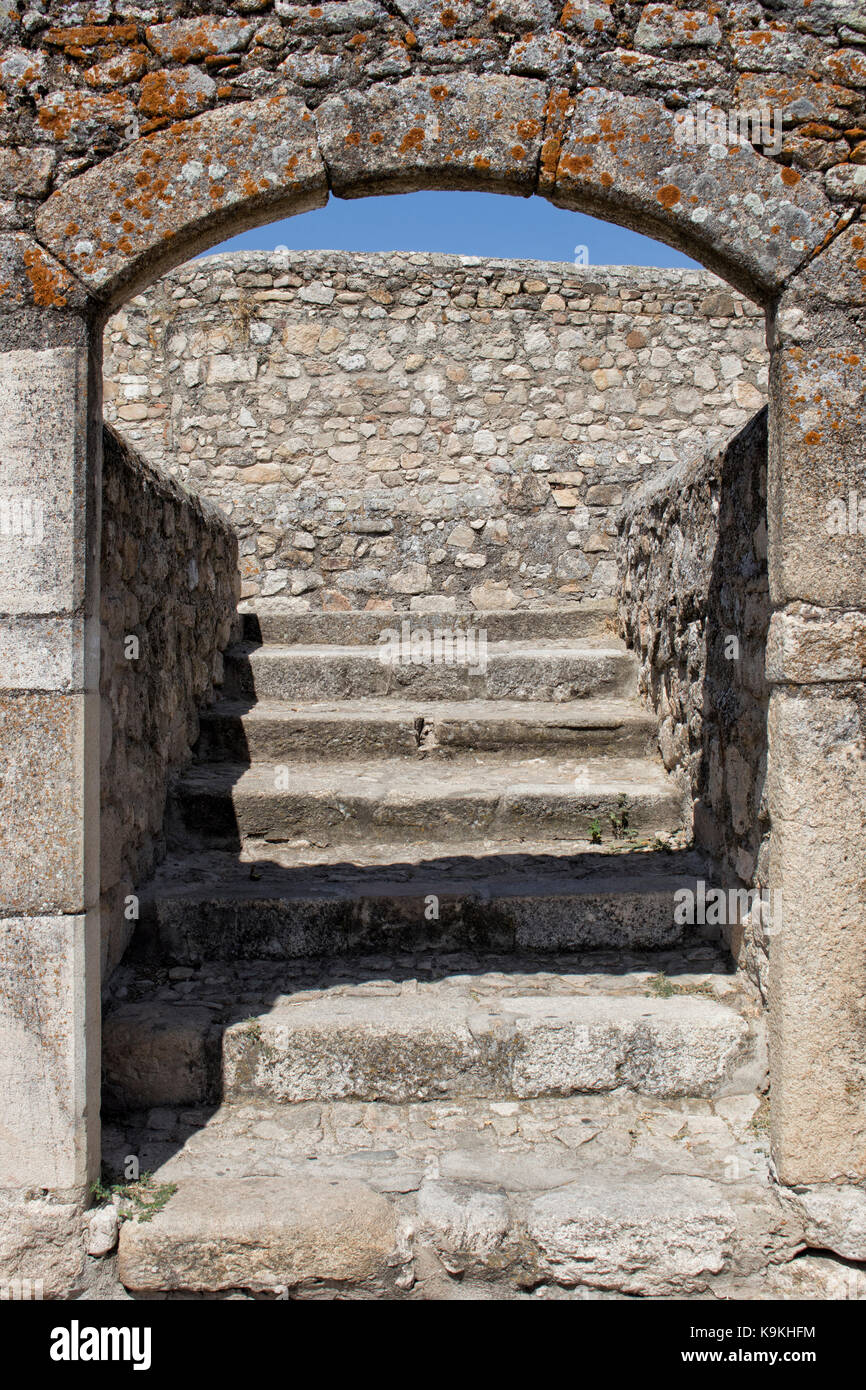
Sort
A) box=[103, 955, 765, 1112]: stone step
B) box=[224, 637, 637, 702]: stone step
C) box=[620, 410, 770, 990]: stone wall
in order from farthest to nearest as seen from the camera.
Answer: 1. box=[224, 637, 637, 702]: stone step
2. box=[620, 410, 770, 990]: stone wall
3. box=[103, 955, 765, 1112]: stone step

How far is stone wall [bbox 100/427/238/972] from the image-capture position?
10.9 ft

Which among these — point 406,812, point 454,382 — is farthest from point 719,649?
point 454,382

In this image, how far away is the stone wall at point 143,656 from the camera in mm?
3334

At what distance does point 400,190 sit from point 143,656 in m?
2.04

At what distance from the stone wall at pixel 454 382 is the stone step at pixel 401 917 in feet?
12.6

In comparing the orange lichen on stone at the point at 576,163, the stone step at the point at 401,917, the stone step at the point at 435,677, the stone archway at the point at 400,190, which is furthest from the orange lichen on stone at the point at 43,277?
the stone step at the point at 435,677

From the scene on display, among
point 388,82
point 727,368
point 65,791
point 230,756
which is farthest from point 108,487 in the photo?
point 727,368

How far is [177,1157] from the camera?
109 inches

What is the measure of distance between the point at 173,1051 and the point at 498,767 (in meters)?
2.31

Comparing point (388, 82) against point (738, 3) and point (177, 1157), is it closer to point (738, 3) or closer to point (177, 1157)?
point (738, 3)

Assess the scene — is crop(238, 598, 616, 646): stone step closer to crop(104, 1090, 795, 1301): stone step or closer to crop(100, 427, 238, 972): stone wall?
crop(100, 427, 238, 972): stone wall

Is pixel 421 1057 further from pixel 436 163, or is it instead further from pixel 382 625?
pixel 382 625

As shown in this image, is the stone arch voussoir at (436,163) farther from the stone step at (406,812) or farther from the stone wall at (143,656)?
the stone step at (406,812)

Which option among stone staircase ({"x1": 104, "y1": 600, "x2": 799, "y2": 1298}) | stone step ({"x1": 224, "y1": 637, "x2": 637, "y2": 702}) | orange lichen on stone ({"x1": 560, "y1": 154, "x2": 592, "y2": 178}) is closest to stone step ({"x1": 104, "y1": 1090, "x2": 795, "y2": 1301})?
stone staircase ({"x1": 104, "y1": 600, "x2": 799, "y2": 1298})
